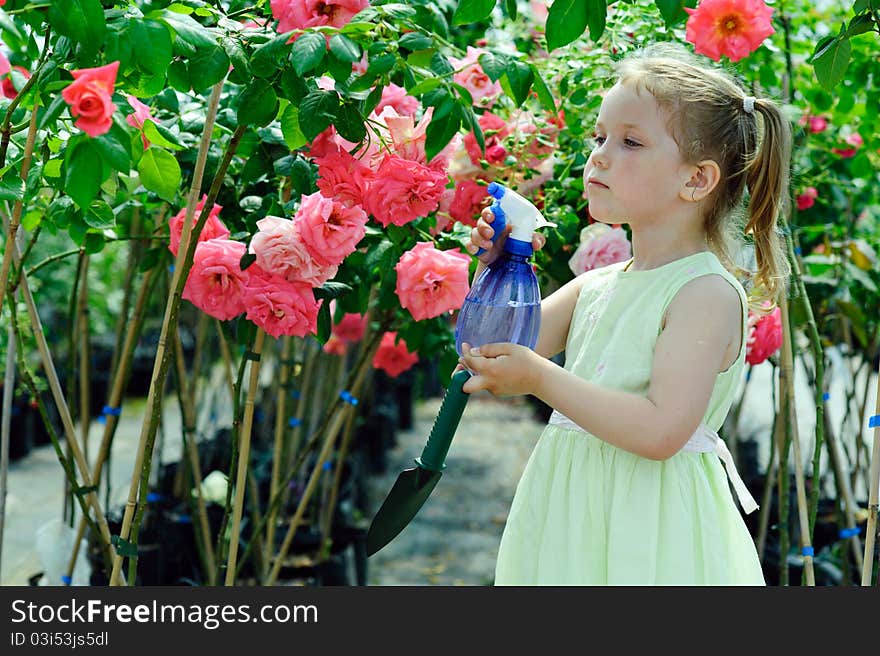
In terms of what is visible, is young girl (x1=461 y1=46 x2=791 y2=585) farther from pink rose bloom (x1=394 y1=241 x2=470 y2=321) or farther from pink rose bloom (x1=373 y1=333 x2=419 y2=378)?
pink rose bloom (x1=373 y1=333 x2=419 y2=378)

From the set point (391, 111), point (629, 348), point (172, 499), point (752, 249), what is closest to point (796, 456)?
point (752, 249)

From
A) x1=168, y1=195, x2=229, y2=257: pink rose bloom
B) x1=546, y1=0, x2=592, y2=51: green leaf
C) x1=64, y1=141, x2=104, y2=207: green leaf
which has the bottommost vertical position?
x1=64, y1=141, x2=104, y2=207: green leaf

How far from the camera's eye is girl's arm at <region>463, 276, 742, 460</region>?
1.14 metres

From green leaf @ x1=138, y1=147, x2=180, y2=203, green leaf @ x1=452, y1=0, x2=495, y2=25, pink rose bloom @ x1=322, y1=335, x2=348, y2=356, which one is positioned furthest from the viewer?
pink rose bloom @ x1=322, y1=335, x2=348, y2=356

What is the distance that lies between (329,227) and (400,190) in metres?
0.11

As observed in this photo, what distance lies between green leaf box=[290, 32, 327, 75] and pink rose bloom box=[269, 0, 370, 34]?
71 millimetres

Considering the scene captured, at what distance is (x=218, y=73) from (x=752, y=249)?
795 mm

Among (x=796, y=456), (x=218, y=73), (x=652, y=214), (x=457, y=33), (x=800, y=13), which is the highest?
(x=457, y=33)

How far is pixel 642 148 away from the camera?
1208mm

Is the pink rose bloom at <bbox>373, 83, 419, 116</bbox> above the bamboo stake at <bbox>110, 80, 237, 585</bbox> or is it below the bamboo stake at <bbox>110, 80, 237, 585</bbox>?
above

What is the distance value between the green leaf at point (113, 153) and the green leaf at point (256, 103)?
27 cm

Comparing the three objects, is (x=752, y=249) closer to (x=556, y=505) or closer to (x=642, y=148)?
(x=642, y=148)

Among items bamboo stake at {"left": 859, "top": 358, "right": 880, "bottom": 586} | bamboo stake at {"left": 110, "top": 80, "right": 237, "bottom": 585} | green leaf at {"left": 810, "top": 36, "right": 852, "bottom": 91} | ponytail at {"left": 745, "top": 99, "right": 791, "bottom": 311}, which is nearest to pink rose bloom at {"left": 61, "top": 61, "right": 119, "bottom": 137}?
bamboo stake at {"left": 110, "top": 80, "right": 237, "bottom": 585}

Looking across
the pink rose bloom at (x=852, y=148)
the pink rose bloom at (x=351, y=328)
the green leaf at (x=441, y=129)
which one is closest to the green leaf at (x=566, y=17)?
the green leaf at (x=441, y=129)
